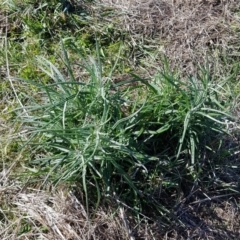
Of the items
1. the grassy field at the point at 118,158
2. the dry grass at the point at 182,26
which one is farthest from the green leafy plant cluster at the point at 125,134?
the dry grass at the point at 182,26

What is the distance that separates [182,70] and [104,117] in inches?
30.5

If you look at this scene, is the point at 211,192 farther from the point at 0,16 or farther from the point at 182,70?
the point at 0,16

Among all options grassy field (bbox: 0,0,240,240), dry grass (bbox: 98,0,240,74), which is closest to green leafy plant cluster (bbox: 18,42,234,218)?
grassy field (bbox: 0,0,240,240)

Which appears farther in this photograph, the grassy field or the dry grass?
the dry grass

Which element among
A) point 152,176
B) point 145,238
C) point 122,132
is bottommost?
point 145,238

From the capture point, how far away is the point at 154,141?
2.81 metres

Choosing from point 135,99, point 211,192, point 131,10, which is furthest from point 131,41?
point 211,192

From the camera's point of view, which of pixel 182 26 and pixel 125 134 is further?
pixel 182 26

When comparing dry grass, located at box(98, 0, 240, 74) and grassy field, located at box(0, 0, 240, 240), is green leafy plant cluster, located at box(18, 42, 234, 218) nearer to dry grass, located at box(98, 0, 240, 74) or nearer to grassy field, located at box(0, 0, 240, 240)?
grassy field, located at box(0, 0, 240, 240)

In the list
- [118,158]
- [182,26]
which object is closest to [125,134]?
[118,158]

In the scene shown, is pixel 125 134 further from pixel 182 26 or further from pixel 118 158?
pixel 182 26

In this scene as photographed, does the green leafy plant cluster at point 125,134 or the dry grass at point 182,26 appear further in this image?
the dry grass at point 182,26

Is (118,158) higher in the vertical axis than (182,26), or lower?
lower

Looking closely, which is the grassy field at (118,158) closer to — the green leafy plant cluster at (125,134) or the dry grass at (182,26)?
the green leafy plant cluster at (125,134)
